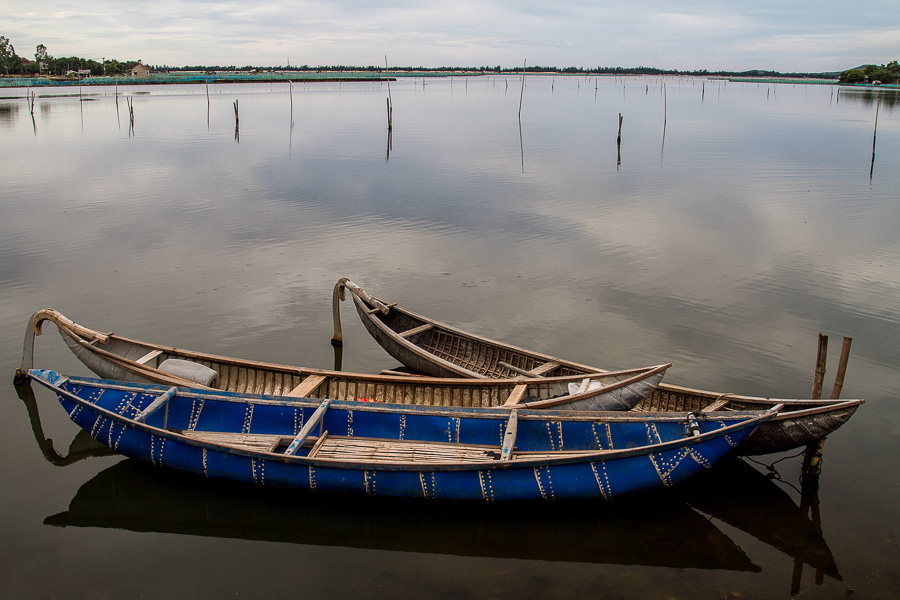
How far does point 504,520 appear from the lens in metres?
7.11

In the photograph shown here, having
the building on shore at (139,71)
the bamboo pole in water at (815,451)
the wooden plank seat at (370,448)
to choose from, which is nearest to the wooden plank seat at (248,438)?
the wooden plank seat at (370,448)

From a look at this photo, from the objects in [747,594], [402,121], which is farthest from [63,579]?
[402,121]

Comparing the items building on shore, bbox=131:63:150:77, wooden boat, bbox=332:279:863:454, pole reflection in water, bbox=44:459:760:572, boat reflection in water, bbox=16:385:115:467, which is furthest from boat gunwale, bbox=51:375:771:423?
building on shore, bbox=131:63:150:77

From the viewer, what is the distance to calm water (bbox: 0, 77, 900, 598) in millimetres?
6594

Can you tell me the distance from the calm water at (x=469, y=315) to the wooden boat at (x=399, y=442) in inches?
20.2

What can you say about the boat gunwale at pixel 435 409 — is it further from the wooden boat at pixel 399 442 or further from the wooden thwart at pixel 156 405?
the wooden thwart at pixel 156 405

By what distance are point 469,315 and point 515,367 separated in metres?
3.48

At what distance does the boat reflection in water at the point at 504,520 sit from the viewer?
22.1 ft

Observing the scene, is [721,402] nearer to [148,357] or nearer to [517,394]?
[517,394]

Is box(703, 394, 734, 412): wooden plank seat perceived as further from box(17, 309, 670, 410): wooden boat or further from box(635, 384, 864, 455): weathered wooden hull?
box(17, 309, 670, 410): wooden boat

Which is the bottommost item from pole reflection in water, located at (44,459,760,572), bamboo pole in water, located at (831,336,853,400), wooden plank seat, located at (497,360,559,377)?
pole reflection in water, located at (44,459,760,572)

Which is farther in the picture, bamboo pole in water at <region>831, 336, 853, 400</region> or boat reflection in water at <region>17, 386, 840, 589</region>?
bamboo pole in water at <region>831, 336, 853, 400</region>

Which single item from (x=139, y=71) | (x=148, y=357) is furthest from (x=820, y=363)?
(x=139, y=71)

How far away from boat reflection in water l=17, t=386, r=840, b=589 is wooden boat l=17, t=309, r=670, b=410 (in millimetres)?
1295
